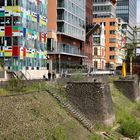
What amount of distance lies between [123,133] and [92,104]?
13.2ft

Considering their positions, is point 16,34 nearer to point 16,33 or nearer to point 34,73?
point 16,33

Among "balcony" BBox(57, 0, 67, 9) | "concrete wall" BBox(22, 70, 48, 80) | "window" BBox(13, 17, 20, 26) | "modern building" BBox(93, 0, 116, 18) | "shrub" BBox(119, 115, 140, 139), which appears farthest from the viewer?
"modern building" BBox(93, 0, 116, 18)

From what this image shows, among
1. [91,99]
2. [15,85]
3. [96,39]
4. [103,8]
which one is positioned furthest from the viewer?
[103,8]

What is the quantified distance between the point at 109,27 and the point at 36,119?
411ft

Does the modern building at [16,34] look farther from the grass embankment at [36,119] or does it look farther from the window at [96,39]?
the window at [96,39]

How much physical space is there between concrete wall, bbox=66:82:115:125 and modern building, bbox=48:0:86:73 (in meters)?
39.1

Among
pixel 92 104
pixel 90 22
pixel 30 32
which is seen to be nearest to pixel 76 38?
pixel 90 22

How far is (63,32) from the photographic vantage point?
290ft

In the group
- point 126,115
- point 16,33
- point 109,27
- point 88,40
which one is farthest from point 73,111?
point 109,27

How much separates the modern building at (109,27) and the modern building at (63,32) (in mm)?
52278

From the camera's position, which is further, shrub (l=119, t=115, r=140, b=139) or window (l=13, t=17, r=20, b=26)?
window (l=13, t=17, r=20, b=26)

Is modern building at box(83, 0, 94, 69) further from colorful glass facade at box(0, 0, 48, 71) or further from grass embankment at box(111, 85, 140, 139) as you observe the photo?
grass embankment at box(111, 85, 140, 139)

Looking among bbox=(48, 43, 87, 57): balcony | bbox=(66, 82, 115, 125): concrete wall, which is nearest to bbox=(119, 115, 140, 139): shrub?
bbox=(66, 82, 115, 125): concrete wall

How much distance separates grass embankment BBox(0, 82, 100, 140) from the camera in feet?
90.6
